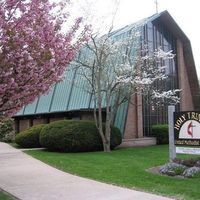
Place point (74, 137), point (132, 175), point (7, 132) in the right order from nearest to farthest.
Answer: point (132, 175) → point (74, 137) → point (7, 132)

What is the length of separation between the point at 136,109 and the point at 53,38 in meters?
18.6

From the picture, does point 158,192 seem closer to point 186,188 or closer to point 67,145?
point 186,188

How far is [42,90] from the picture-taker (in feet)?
31.9

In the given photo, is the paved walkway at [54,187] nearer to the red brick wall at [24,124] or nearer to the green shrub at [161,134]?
the green shrub at [161,134]

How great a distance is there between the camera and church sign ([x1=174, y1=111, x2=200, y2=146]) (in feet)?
44.3

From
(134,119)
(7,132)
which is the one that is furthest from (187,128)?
(7,132)

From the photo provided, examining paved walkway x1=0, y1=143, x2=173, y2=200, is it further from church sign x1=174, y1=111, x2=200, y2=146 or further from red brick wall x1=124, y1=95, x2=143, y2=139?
red brick wall x1=124, y1=95, x2=143, y2=139

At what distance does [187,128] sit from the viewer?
13820mm

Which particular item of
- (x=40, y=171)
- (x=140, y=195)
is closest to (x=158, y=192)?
(x=140, y=195)

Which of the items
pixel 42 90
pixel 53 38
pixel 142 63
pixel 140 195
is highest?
pixel 142 63

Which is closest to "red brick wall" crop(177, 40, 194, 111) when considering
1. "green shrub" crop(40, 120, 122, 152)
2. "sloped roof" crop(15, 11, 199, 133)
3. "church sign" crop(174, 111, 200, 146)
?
"sloped roof" crop(15, 11, 199, 133)

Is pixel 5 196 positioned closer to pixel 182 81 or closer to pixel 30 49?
pixel 30 49

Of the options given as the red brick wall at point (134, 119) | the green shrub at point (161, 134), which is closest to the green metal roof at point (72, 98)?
the red brick wall at point (134, 119)

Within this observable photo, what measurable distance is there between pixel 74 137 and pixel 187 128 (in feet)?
33.1
